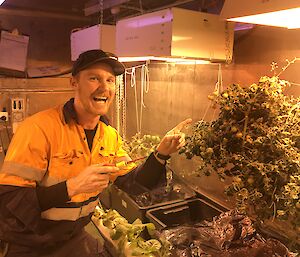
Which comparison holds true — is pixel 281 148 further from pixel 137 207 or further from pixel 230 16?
pixel 137 207

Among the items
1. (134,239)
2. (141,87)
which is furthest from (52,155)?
(141,87)

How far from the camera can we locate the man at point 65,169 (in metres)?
1.50

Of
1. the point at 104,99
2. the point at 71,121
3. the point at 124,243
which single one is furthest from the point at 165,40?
the point at 124,243

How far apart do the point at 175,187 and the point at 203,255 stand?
0.98 metres

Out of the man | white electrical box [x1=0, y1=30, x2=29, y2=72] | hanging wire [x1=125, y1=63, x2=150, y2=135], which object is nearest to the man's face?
the man

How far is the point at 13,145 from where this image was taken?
160 cm

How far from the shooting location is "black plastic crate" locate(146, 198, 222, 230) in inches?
81.4

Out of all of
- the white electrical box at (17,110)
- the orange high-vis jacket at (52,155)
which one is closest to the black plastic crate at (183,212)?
the orange high-vis jacket at (52,155)

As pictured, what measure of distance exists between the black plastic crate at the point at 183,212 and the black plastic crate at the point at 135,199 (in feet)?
0.14

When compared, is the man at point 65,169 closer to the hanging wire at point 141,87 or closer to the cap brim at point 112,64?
the cap brim at point 112,64

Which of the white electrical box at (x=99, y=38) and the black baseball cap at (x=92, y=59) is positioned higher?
the white electrical box at (x=99, y=38)

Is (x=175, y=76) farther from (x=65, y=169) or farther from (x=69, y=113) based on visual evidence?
(x=65, y=169)

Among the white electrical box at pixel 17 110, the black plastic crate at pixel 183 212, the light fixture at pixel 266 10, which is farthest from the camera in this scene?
the white electrical box at pixel 17 110

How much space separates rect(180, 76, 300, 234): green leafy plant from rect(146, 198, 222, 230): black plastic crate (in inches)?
35.4
